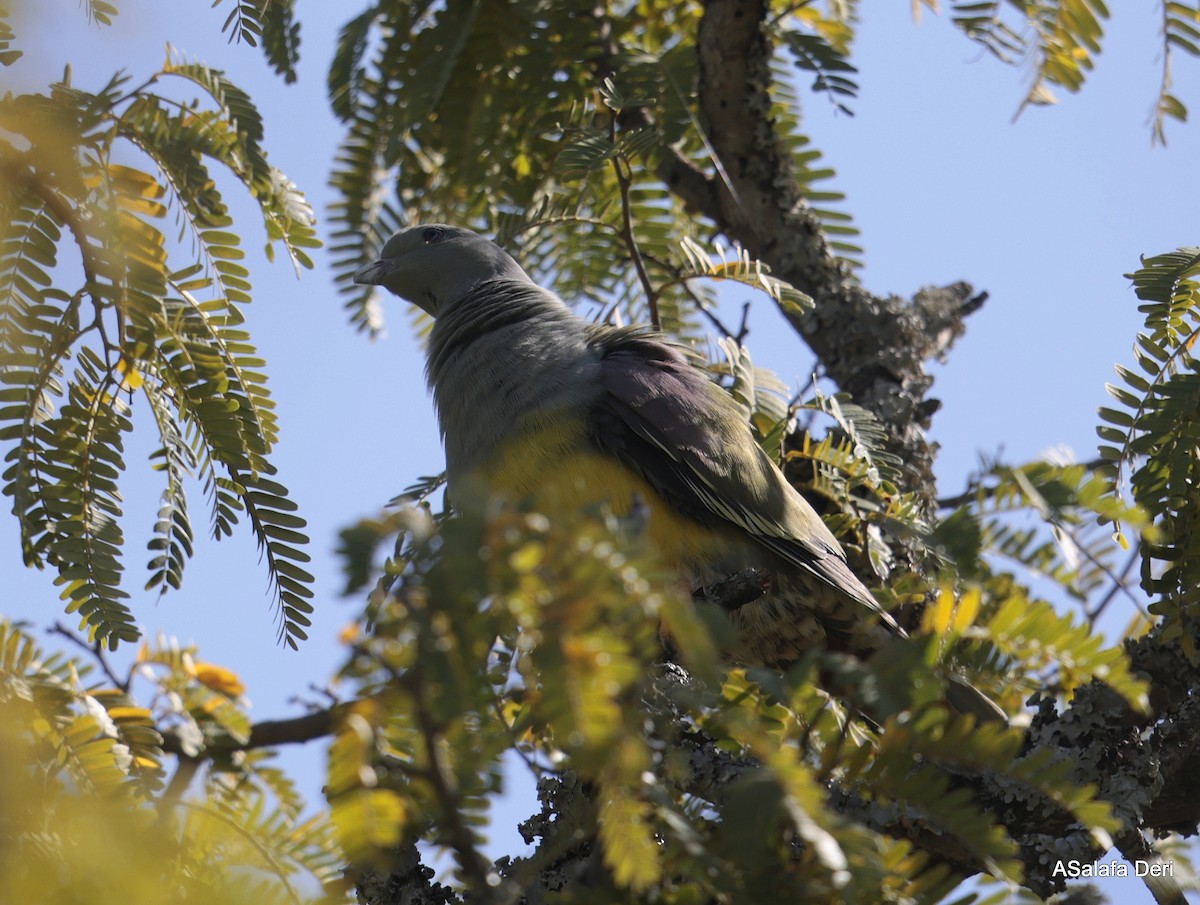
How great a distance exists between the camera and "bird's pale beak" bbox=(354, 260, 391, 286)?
5129mm

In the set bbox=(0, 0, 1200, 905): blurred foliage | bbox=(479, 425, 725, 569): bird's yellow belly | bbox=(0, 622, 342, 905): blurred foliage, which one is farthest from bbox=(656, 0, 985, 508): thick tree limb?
bbox=(0, 622, 342, 905): blurred foliage

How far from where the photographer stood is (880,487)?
353cm

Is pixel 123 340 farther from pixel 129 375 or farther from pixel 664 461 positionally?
pixel 664 461

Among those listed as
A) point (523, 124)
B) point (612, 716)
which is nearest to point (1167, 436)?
point (612, 716)

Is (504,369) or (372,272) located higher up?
(372,272)

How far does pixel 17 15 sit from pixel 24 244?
0.59 m

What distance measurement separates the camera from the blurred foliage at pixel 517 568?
1.51 metres

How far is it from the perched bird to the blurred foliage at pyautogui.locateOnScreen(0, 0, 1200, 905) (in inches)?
6.9

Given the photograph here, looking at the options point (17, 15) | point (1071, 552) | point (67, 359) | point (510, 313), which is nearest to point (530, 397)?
point (510, 313)

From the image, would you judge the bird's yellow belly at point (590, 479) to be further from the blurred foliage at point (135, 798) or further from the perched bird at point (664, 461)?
the blurred foliage at point (135, 798)

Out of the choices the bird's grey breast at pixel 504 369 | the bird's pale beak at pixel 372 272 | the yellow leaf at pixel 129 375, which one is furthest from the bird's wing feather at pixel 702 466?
the bird's pale beak at pixel 372 272

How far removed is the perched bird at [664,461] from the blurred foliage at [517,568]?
0.57 ft

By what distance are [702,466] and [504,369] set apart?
80 cm

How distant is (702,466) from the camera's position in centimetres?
388
